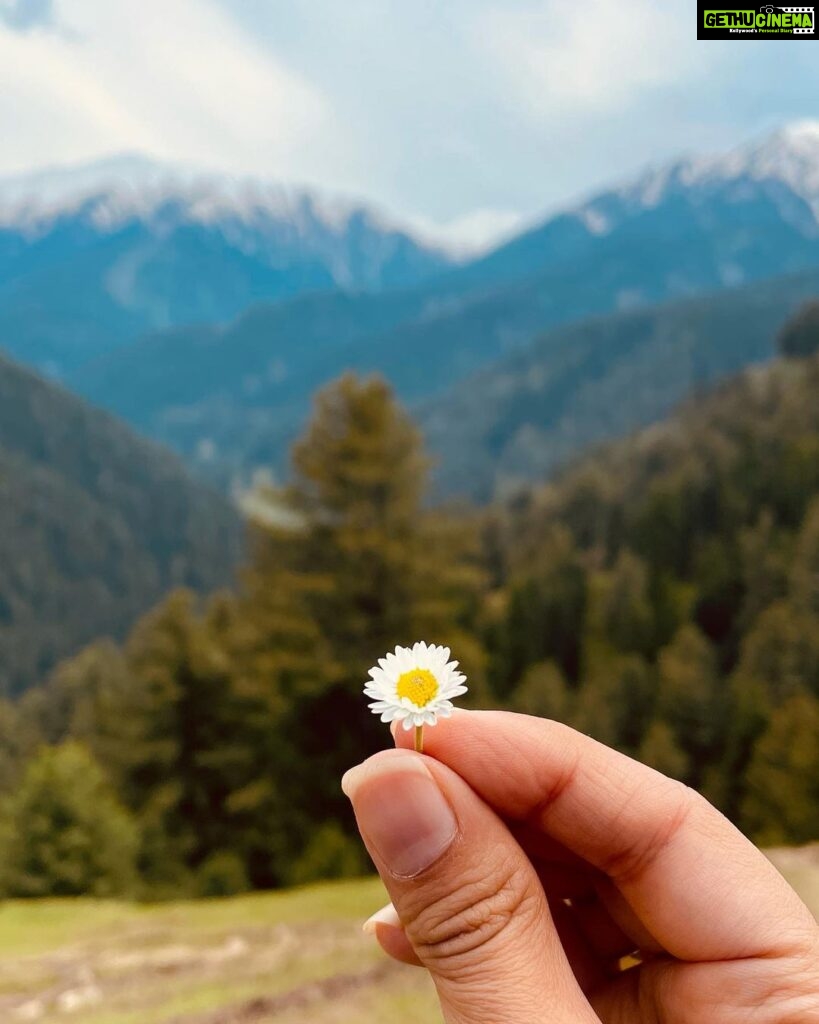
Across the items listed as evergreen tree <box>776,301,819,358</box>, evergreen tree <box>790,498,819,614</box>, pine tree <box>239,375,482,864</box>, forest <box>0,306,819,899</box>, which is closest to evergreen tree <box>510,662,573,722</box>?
forest <box>0,306,819,899</box>

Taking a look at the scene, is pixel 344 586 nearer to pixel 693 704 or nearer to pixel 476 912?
pixel 476 912

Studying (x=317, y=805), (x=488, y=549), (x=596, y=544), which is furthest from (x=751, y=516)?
(x=317, y=805)

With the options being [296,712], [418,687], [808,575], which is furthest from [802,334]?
[418,687]

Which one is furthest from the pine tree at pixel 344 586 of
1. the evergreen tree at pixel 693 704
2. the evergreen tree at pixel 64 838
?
the evergreen tree at pixel 693 704

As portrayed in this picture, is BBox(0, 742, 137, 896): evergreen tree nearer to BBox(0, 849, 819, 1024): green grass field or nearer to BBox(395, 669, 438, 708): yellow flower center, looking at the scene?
BBox(0, 849, 819, 1024): green grass field

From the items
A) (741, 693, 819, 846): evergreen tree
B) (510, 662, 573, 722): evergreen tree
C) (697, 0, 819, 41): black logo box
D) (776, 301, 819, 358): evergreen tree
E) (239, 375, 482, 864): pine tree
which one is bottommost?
(741, 693, 819, 846): evergreen tree

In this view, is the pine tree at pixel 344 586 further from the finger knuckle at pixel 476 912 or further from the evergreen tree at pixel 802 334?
the evergreen tree at pixel 802 334
